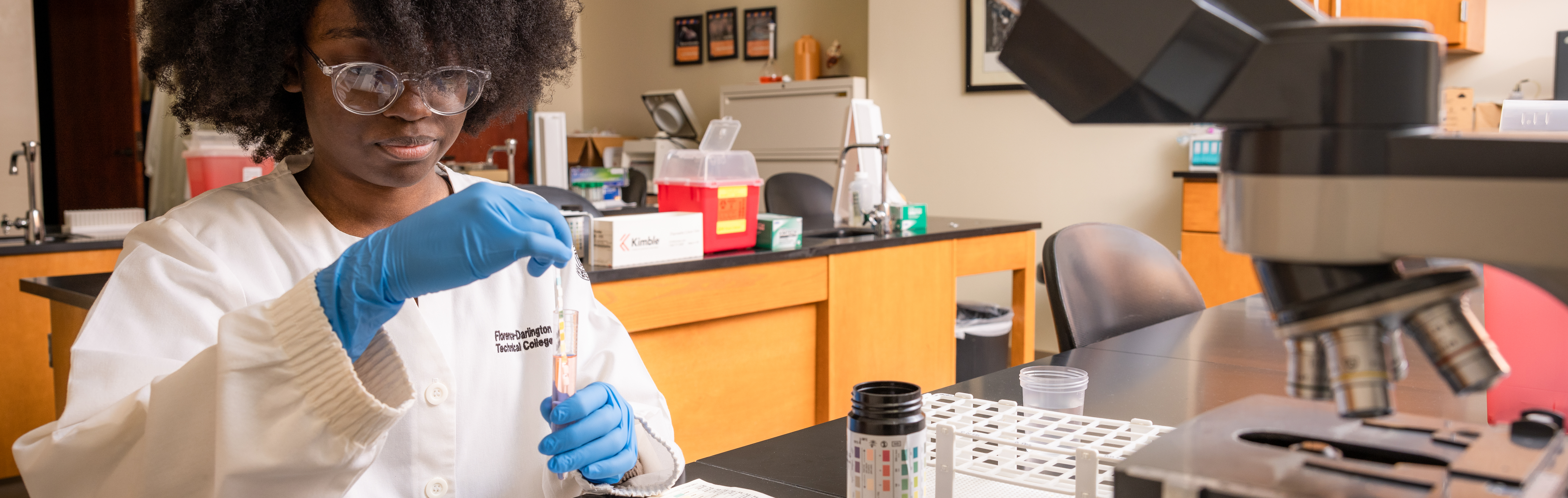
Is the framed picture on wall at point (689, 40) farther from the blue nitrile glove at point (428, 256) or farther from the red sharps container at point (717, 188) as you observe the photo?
the blue nitrile glove at point (428, 256)

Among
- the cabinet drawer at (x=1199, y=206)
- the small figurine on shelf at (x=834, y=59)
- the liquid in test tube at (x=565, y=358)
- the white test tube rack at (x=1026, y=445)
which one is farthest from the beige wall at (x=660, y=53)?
the liquid in test tube at (x=565, y=358)

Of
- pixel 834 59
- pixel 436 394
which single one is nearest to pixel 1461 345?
pixel 436 394

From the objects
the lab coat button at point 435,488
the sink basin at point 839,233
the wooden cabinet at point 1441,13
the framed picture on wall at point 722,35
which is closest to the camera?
the lab coat button at point 435,488

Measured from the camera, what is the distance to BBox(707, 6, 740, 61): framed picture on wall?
20.5ft

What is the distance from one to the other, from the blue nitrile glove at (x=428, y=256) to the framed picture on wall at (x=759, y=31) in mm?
5166

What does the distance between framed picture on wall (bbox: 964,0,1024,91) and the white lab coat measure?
11.8 feet

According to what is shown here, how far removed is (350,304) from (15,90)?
545cm

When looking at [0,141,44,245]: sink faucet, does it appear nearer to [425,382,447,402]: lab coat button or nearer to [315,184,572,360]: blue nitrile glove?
[425,382,447,402]: lab coat button

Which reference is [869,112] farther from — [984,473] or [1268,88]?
[1268,88]

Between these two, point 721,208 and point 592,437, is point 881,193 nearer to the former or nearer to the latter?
point 721,208

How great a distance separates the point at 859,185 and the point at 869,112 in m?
0.33

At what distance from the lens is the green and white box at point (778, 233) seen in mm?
2561

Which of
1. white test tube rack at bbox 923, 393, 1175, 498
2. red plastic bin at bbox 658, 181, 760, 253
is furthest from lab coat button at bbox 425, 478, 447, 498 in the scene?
red plastic bin at bbox 658, 181, 760, 253

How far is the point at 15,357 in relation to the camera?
2842mm
